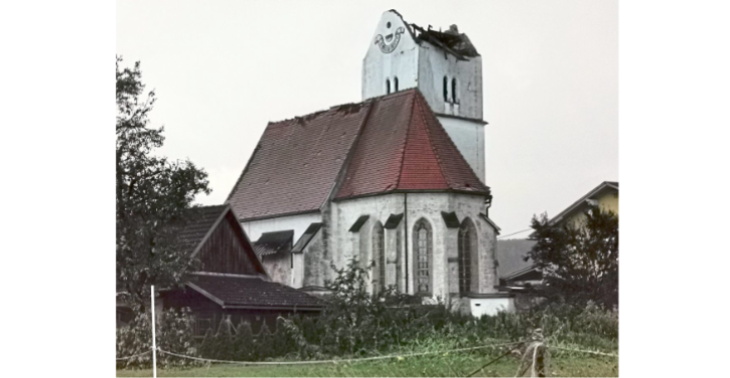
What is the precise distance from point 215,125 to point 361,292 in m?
1.66

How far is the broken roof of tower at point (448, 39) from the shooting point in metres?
7.89

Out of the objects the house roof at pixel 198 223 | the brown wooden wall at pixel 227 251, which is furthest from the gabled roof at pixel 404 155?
the house roof at pixel 198 223

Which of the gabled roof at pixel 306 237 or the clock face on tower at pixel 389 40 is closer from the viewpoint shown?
the clock face on tower at pixel 389 40

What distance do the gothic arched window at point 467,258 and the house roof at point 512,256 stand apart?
197 millimetres

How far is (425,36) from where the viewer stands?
26.2ft

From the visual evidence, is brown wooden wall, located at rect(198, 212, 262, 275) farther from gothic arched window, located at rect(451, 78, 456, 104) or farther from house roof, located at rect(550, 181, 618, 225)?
house roof, located at rect(550, 181, 618, 225)

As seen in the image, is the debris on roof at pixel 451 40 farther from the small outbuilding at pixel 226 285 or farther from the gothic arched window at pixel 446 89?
the small outbuilding at pixel 226 285

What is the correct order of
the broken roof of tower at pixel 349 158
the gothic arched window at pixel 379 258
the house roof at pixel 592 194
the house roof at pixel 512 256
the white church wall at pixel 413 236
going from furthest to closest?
the broken roof of tower at pixel 349 158 < the gothic arched window at pixel 379 258 < the white church wall at pixel 413 236 < the house roof at pixel 512 256 < the house roof at pixel 592 194

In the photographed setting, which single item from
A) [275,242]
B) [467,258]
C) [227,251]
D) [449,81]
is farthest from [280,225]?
[449,81]

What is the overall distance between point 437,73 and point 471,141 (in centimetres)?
57

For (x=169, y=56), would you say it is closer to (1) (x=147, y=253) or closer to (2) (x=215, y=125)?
(2) (x=215, y=125)

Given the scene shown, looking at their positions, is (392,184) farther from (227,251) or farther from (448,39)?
(227,251)

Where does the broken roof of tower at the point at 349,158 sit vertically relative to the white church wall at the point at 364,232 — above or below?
above
